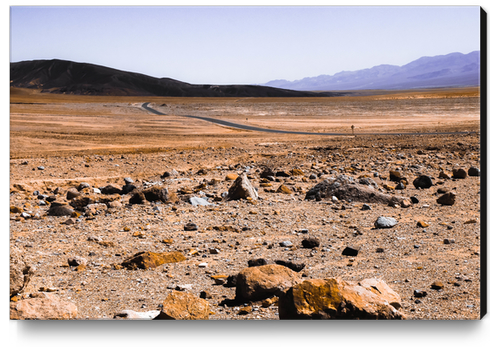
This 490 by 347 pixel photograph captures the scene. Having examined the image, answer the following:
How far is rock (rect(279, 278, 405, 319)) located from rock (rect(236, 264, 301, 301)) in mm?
257

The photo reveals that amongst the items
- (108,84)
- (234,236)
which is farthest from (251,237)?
(108,84)

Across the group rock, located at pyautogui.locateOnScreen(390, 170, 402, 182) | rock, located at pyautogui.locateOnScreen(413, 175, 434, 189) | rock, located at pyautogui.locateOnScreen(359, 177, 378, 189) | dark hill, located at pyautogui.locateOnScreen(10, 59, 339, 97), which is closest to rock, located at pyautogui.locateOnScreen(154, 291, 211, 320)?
rock, located at pyautogui.locateOnScreen(359, 177, 378, 189)

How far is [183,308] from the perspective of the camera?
4.23m

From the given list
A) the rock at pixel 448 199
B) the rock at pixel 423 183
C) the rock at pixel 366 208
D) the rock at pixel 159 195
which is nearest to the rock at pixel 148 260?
the rock at pixel 159 195

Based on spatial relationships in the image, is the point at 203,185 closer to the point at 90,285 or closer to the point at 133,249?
the point at 133,249

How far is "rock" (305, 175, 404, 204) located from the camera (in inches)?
313

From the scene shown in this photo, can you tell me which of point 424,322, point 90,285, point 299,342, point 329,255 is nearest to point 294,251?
point 329,255

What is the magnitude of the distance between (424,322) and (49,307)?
12.3ft

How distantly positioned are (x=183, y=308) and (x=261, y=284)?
0.78 metres

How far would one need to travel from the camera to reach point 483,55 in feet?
18.2

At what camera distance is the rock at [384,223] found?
6.64m

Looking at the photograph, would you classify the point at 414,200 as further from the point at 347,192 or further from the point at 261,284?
the point at 261,284

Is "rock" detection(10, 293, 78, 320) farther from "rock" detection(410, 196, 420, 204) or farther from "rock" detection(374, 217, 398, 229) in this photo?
"rock" detection(410, 196, 420, 204)

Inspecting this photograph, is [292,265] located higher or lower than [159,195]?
lower
